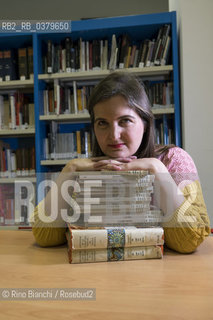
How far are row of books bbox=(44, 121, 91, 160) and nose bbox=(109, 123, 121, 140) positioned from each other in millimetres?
1797

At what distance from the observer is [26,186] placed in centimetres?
296

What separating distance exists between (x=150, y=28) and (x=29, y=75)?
1159mm

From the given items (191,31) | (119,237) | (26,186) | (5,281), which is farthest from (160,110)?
(5,281)

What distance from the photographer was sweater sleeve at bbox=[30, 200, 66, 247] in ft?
2.57

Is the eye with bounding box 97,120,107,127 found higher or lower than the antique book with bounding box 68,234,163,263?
higher

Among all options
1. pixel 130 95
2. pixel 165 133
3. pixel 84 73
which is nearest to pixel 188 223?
pixel 130 95

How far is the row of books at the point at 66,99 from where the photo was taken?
8.46 feet

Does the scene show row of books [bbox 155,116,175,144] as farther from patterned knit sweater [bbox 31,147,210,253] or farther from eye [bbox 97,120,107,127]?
eye [bbox 97,120,107,127]

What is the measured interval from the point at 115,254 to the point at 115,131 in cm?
35

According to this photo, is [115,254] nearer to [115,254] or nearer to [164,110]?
[115,254]

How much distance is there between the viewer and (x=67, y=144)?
2658 millimetres

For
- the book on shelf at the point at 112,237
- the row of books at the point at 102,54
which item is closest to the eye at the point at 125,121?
the book on shelf at the point at 112,237

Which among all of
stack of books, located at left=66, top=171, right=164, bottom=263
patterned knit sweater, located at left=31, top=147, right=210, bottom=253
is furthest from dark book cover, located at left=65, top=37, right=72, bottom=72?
stack of books, located at left=66, top=171, right=164, bottom=263

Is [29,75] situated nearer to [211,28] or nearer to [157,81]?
[157,81]
